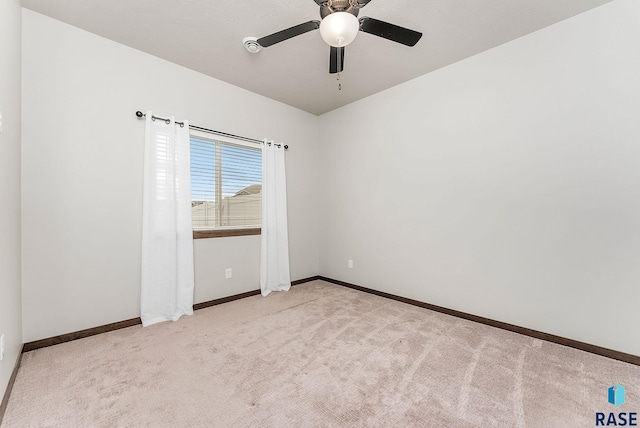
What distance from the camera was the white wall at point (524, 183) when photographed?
2010 mm

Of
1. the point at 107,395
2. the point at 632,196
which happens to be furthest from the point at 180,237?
the point at 632,196

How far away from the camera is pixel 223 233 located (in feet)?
10.6

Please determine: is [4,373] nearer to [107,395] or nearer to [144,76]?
[107,395]

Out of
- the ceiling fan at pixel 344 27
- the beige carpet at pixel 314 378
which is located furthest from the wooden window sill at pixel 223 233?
the ceiling fan at pixel 344 27

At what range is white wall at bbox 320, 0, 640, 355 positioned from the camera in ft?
6.59

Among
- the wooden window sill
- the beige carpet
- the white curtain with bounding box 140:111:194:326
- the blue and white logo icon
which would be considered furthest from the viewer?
the wooden window sill

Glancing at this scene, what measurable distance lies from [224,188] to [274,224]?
79 cm

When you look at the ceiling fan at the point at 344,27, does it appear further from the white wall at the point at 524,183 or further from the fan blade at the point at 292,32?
the white wall at the point at 524,183

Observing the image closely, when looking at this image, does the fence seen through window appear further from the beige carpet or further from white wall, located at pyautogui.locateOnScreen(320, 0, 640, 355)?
white wall, located at pyautogui.locateOnScreen(320, 0, 640, 355)

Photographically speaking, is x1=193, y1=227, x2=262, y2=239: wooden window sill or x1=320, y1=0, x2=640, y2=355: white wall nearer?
x1=320, y1=0, x2=640, y2=355: white wall

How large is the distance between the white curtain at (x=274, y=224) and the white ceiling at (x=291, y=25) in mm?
999

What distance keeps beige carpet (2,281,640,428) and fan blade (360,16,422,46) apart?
2.23 meters

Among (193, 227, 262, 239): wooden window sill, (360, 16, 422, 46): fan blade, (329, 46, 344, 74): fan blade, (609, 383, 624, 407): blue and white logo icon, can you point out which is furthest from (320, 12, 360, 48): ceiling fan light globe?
(609, 383, 624, 407): blue and white logo icon

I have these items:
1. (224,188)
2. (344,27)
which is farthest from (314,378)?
(224,188)
